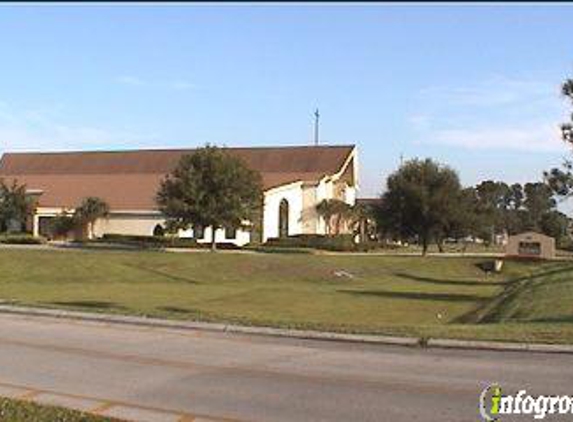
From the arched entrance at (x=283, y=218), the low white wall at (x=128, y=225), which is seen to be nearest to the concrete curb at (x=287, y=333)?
the low white wall at (x=128, y=225)

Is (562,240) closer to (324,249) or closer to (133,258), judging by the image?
(324,249)

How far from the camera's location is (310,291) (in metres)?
33.6

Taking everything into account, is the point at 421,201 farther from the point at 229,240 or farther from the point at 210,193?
the point at 229,240

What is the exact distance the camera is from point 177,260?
4628 cm

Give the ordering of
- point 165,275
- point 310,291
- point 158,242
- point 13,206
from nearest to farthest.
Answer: point 310,291 < point 165,275 < point 158,242 < point 13,206

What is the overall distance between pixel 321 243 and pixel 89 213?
20.2 m

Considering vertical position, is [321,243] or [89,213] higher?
[89,213]

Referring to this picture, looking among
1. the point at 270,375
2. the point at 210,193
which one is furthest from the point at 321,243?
the point at 270,375

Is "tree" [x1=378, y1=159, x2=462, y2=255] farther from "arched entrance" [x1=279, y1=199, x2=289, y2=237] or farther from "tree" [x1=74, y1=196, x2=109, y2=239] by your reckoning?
"tree" [x1=74, y1=196, x2=109, y2=239]

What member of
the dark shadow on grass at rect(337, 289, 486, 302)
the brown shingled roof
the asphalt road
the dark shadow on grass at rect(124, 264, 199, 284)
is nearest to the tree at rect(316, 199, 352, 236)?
the brown shingled roof

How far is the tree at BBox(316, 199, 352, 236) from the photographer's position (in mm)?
73750

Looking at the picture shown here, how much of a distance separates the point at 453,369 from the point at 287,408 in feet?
10.3

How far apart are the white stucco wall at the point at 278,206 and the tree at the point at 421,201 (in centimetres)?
1203

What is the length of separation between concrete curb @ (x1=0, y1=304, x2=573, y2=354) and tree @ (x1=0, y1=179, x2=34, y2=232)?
54.0 m
